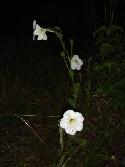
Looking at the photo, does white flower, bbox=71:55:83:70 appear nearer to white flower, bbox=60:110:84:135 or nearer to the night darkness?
the night darkness

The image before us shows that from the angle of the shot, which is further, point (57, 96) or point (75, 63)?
point (57, 96)

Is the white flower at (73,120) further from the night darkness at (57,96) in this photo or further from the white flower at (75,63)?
the white flower at (75,63)

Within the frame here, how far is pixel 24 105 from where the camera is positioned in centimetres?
313

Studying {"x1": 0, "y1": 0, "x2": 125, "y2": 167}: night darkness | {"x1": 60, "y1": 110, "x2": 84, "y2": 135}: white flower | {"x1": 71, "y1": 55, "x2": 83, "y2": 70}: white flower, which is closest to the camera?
{"x1": 60, "y1": 110, "x2": 84, "y2": 135}: white flower

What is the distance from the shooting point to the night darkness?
2574mm

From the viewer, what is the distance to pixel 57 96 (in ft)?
10.5

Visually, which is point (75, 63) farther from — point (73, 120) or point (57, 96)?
point (73, 120)

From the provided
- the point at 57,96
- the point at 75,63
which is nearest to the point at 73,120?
the point at 75,63

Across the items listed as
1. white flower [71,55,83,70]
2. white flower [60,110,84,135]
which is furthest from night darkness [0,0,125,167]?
white flower [60,110,84,135]

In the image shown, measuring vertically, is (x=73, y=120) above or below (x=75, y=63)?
below

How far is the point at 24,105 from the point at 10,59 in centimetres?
92

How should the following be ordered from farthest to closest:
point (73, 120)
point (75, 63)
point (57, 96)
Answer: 1. point (57, 96)
2. point (75, 63)
3. point (73, 120)

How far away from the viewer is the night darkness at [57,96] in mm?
2574

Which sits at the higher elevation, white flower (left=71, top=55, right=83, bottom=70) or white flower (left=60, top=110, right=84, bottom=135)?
white flower (left=71, top=55, right=83, bottom=70)
